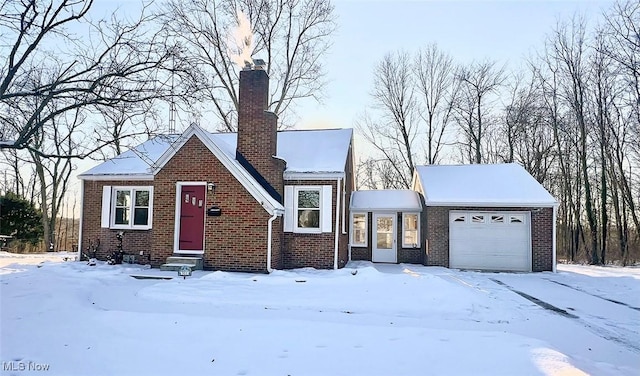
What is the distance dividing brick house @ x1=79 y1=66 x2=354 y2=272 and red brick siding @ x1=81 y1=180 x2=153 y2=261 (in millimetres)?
34

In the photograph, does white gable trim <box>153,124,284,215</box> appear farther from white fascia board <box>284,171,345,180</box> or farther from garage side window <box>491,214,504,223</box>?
garage side window <box>491,214,504,223</box>

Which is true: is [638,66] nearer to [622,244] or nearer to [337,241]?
[337,241]

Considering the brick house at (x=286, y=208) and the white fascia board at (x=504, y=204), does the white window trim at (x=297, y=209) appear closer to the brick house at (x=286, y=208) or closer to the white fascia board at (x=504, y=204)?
the brick house at (x=286, y=208)

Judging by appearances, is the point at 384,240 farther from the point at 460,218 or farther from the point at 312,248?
the point at 312,248

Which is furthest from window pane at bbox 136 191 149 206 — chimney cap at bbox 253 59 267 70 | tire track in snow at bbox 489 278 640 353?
tire track in snow at bbox 489 278 640 353

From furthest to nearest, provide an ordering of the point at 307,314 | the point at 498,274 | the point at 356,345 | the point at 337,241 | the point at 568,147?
1. the point at 568,147
2. the point at 498,274
3. the point at 337,241
4. the point at 307,314
5. the point at 356,345

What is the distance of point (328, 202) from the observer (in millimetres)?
12555

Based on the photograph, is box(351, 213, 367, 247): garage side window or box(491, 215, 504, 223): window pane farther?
box(351, 213, 367, 247): garage side window

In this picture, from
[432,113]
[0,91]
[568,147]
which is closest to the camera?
[0,91]

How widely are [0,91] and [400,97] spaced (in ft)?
81.9

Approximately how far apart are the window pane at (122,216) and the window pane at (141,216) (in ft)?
1.03

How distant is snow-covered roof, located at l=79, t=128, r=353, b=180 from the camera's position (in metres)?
12.8

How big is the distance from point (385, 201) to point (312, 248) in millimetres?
5289

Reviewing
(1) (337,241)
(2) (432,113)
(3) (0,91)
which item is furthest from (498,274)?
(2) (432,113)
